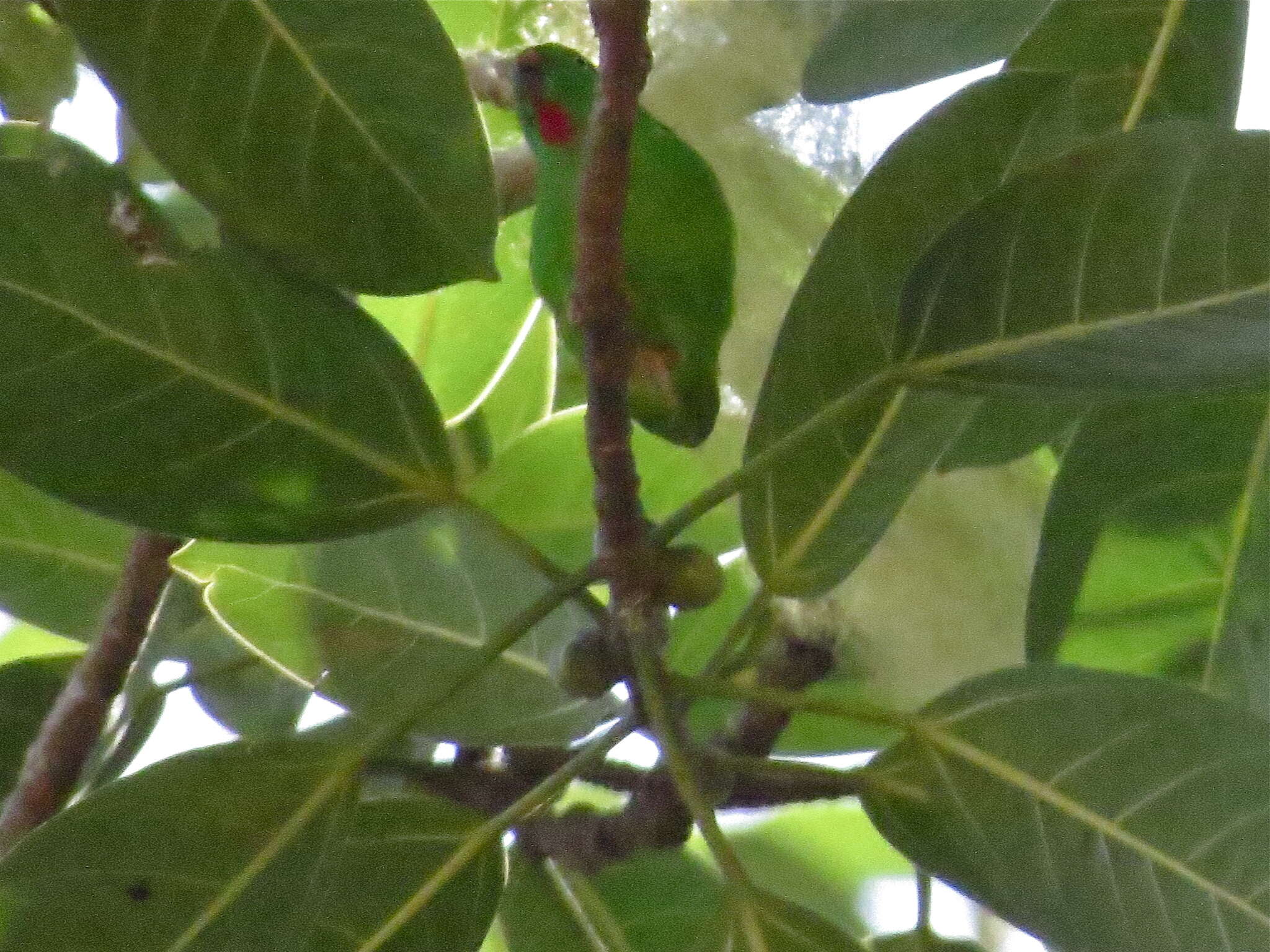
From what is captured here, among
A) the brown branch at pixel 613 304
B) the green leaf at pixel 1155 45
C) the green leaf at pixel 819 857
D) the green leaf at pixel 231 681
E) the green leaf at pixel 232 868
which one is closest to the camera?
the brown branch at pixel 613 304

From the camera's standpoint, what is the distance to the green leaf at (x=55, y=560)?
3.05 feet

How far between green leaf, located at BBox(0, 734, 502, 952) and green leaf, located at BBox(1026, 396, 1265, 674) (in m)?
0.36

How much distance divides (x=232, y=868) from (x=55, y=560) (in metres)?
0.43

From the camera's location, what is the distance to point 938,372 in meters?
0.58

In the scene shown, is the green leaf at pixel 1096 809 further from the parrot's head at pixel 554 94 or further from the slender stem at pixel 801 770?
the parrot's head at pixel 554 94

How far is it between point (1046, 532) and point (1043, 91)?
0.26 meters

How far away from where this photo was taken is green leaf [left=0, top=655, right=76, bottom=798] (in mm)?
889

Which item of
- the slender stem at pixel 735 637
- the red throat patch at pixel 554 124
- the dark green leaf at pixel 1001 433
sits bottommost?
the slender stem at pixel 735 637

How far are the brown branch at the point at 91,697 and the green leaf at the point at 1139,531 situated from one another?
0.50 m

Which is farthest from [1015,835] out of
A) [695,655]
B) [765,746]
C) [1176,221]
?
[695,655]

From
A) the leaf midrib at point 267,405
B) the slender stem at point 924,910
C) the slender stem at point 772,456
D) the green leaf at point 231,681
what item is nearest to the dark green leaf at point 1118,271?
the slender stem at point 772,456

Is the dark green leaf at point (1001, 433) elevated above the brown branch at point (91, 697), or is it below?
above

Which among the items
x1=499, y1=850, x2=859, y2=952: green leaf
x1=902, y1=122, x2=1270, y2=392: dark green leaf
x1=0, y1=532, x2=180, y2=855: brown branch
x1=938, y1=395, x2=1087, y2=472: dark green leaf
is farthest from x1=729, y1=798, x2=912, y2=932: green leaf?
x1=902, y1=122, x2=1270, y2=392: dark green leaf

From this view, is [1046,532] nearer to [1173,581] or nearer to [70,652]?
[1173,581]
